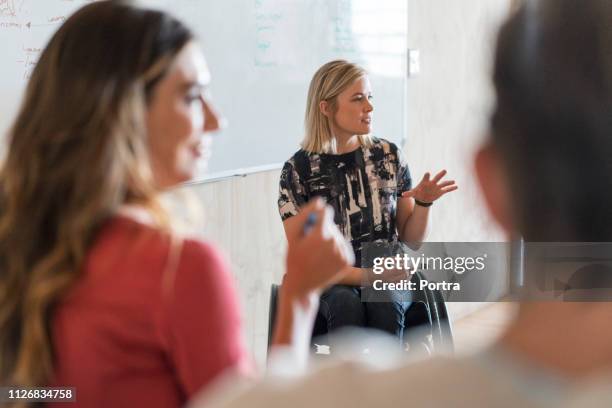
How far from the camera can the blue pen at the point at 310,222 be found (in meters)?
1.00

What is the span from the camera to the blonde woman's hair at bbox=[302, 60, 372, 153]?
8.53 ft

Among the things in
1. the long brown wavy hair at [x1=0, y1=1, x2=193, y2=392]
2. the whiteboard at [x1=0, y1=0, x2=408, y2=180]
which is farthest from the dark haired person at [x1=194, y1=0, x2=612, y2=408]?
the whiteboard at [x1=0, y1=0, x2=408, y2=180]

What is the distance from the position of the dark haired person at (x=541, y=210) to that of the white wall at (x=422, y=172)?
2159 millimetres

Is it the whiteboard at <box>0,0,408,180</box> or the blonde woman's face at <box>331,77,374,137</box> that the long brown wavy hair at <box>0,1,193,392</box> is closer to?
the whiteboard at <box>0,0,408,180</box>

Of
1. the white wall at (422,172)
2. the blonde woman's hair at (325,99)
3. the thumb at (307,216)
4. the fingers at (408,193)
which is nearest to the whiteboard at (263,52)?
the white wall at (422,172)

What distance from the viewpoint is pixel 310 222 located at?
1.01 metres

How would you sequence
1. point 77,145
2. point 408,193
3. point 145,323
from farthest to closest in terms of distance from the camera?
point 408,193 → point 77,145 → point 145,323

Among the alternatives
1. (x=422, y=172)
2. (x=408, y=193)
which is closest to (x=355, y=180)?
(x=408, y=193)

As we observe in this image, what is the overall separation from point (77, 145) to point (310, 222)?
12.3 inches

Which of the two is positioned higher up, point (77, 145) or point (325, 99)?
point (325, 99)

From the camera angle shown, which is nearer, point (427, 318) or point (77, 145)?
point (77, 145)

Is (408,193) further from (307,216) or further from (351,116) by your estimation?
(307,216)

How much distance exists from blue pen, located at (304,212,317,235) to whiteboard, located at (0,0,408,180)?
4.27 ft

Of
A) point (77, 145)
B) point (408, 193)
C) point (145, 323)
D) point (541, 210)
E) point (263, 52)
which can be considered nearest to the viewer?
point (541, 210)
